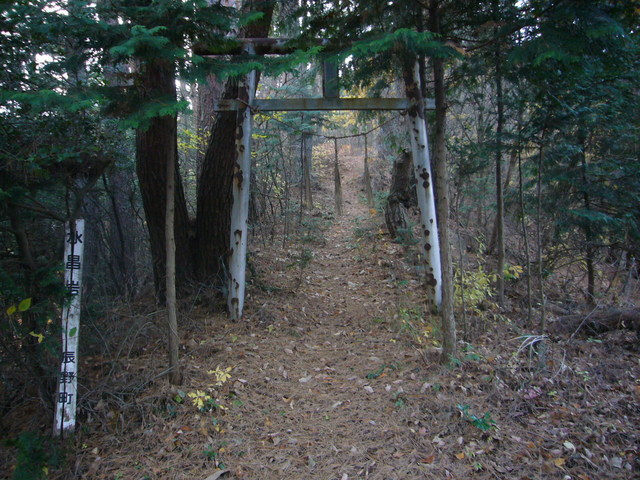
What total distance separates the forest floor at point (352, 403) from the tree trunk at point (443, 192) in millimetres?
343

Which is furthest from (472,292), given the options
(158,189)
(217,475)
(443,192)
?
(158,189)

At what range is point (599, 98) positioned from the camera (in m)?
6.35

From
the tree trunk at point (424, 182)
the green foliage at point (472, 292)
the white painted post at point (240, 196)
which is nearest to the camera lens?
the tree trunk at point (424, 182)

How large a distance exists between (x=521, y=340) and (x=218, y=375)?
4567 millimetres

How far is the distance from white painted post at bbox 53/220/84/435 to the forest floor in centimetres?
27

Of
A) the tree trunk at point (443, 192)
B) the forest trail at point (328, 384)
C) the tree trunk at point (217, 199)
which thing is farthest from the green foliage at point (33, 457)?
the tree trunk at point (443, 192)

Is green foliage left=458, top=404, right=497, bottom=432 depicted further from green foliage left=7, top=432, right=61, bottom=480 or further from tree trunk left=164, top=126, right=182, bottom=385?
green foliage left=7, top=432, right=61, bottom=480

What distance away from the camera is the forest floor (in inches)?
145

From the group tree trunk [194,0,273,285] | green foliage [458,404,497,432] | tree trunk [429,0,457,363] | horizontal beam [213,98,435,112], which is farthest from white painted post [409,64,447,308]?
tree trunk [194,0,273,285]

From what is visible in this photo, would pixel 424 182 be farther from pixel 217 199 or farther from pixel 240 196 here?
pixel 217 199

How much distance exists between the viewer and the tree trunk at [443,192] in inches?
192

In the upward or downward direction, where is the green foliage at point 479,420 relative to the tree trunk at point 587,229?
downward

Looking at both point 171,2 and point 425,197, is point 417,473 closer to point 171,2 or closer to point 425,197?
point 425,197

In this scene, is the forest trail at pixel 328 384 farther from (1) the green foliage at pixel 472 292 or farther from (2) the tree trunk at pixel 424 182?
(1) the green foliage at pixel 472 292
